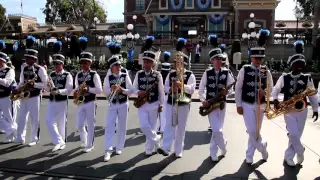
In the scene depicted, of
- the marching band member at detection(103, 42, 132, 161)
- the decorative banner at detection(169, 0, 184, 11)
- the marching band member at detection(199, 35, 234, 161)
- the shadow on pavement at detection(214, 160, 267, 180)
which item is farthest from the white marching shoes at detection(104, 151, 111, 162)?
the decorative banner at detection(169, 0, 184, 11)

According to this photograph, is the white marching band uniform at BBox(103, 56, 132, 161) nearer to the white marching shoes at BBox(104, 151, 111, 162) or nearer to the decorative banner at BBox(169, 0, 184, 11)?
the white marching shoes at BBox(104, 151, 111, 162)

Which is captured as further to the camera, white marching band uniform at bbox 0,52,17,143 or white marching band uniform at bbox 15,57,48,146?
white marching band uniform at bbox 0,52,17,143

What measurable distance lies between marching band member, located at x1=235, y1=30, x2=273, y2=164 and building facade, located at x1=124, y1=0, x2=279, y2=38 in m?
28.1

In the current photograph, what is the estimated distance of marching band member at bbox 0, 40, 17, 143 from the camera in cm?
794

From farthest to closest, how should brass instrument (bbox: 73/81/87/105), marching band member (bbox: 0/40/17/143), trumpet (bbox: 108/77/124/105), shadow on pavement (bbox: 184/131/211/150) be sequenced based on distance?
shadow on pavement (bbox: 184/131/211/150), marching band member (bbox: 0/40/17/143), brass instrument (bbox: 73/81/87/105), trumpet (bbox: 108/77/124/105)

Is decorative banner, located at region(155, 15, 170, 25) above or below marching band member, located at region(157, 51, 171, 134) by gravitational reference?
above

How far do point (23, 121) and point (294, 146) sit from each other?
5863 mm

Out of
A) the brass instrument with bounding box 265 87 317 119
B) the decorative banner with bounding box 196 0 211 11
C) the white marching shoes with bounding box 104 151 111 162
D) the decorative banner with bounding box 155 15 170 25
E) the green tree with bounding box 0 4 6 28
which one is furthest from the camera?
the green tree with bounding box 0 4 6 28

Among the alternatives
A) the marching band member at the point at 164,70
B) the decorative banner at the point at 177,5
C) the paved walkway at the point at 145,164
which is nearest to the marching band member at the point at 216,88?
the paved walkway at the point at 145,164

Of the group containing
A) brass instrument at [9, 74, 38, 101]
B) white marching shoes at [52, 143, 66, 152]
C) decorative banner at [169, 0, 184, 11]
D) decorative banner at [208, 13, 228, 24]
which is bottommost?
white marching shoes at [52, 143, 66, 152]

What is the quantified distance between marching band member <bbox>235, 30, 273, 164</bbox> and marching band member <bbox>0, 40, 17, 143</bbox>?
5189 mm

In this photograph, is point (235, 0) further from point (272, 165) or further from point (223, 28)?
point (272, 165)

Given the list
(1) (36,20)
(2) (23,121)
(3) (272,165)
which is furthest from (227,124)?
(1) (36,20)

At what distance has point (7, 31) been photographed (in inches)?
2133
